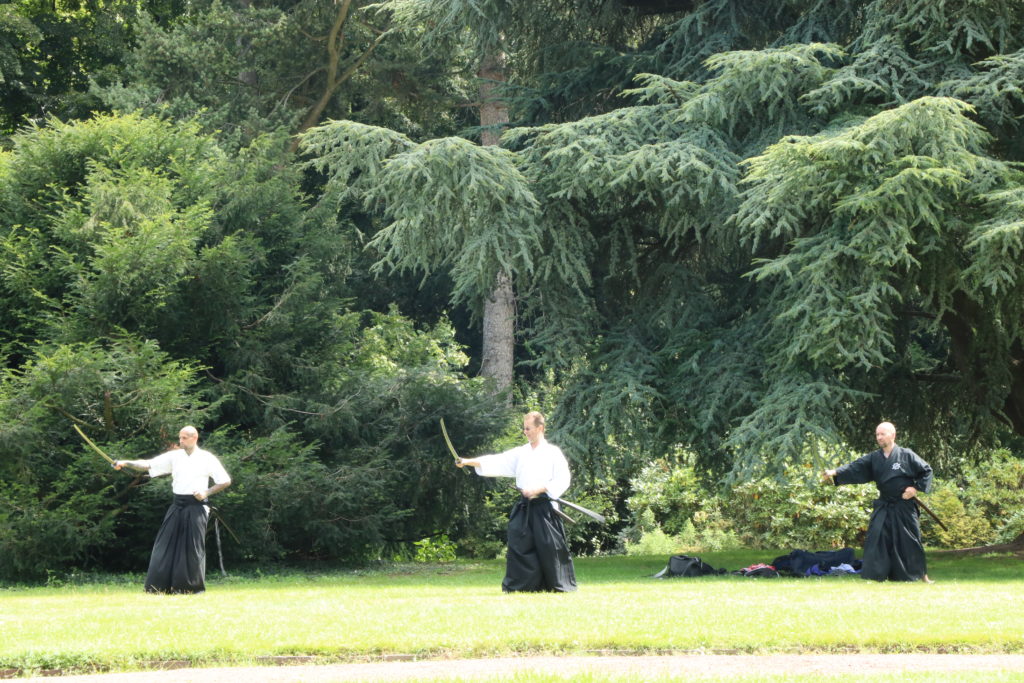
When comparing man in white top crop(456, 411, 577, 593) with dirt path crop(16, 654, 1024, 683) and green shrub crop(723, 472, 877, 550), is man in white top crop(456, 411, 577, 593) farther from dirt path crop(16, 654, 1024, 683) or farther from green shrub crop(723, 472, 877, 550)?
green shrub crop(723, 472, 877, 550)

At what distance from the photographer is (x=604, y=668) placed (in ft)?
24.6

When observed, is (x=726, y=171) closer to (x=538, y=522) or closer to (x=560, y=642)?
(x=538, y=522)

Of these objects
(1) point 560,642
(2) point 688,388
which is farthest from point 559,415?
(1) point 560,642

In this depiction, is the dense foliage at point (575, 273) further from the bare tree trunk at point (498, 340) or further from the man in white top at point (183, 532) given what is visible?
the bare tree trunk at point (498, 340)

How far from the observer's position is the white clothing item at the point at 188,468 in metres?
13.8

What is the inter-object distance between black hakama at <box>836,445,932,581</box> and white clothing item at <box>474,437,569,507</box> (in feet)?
12.5

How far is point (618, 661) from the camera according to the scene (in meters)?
7.87

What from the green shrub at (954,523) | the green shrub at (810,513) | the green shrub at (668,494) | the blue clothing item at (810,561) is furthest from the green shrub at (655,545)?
the blue clothing item at (810,561)

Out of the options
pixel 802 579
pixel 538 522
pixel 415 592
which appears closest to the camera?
pixel 538 522

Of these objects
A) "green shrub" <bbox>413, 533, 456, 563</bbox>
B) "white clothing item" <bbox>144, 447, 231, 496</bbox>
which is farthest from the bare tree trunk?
"white clothing item" <bbox>144, 447, 231, 496</bbox>

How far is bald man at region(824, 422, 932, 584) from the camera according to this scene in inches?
562

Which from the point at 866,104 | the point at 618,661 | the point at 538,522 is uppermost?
the point at 866,104

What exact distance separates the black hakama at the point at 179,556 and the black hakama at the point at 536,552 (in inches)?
146

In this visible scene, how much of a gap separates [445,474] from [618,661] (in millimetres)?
12350
